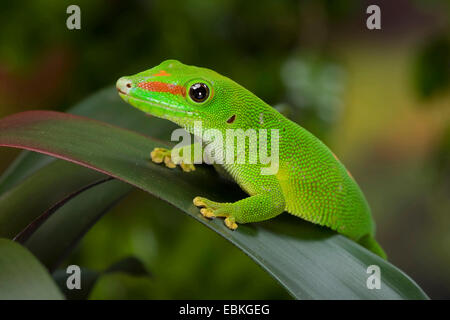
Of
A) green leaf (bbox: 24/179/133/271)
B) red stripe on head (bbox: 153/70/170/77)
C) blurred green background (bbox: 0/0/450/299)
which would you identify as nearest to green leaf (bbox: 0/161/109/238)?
green leaf (bbox: 24/179/133/271)

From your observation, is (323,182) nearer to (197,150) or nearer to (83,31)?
(197,150)

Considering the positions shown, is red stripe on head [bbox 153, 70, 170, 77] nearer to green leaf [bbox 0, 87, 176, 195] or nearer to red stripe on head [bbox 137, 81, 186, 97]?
red stripe on head [bbox 137, 81, 186, 97]

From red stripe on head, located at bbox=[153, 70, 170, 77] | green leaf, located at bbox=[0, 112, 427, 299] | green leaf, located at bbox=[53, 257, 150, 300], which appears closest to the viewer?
green leaf, located at bbox=[0, 112, 427, 299]

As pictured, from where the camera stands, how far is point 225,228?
0.62 m

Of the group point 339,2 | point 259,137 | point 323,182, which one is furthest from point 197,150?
point 339,2

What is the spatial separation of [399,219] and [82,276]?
2277mm

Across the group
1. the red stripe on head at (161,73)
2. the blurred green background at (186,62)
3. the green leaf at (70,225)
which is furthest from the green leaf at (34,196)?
the blurred green background at (186,62)

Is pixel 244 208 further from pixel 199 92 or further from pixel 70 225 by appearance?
pixel 70 225

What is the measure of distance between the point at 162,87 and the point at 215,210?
193 mm

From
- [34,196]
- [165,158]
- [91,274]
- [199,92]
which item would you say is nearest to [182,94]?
[199,92]

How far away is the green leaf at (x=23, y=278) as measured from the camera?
45 cm

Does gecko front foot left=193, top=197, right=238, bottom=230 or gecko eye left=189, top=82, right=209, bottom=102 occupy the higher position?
Answer: gecko eye left=189, top=82, right=209, bottom=102

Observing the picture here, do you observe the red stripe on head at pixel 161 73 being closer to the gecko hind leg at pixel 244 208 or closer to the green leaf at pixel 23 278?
the gecko hind leg at pixel 244 208

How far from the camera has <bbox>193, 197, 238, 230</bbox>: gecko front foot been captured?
638 mm
